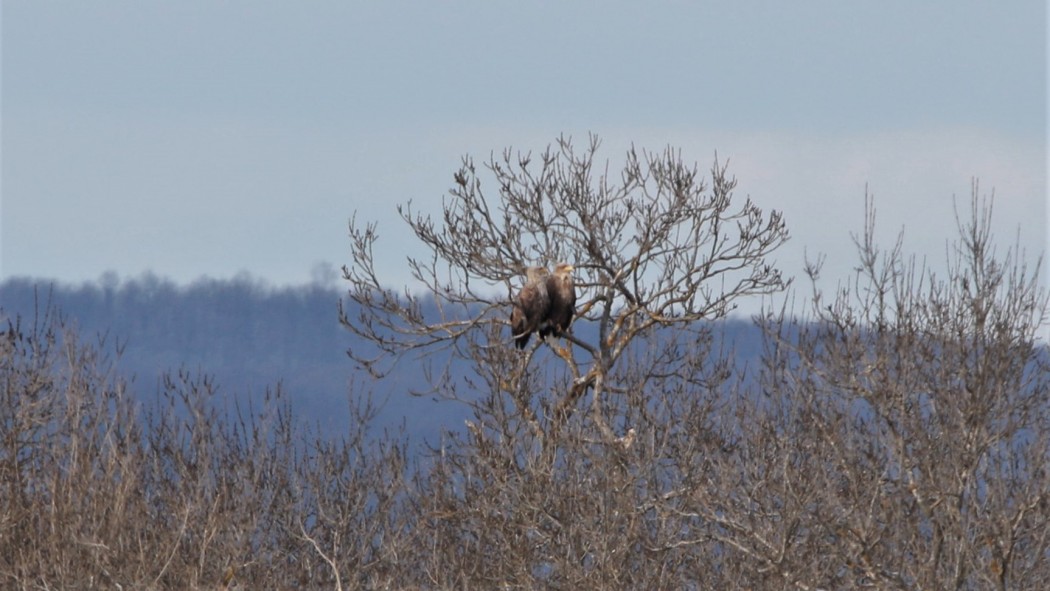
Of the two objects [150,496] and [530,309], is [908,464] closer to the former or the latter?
[530,309]

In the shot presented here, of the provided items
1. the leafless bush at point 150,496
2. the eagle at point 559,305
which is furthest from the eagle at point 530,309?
the leafless bush at point 150,496

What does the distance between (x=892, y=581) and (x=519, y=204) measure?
668 centimetres

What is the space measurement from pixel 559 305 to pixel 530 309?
1.21 feet

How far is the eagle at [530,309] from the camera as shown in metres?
19.8

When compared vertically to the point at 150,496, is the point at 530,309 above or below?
above

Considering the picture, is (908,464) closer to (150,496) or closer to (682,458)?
(682,458)

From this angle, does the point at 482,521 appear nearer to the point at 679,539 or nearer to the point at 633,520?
the point at 679,539

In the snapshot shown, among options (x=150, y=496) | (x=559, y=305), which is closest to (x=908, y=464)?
(x=559, y=305)

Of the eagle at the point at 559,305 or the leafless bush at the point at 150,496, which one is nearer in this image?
the leafless bush at the point at 150,496

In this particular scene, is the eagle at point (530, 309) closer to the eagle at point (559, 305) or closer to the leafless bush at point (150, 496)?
the eagle at point (559, 305)

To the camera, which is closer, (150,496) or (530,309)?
(530,309)

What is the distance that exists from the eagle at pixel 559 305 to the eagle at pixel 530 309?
0.06 meters

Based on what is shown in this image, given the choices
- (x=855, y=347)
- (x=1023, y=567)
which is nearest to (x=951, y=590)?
(x=1023, y=567)

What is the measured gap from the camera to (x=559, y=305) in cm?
1989
